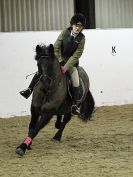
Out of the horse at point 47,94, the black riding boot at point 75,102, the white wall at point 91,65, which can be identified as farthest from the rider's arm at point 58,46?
the white wall at point 91,65

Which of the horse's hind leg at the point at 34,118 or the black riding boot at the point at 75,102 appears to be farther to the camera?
the black riding boot at the point at 75,102

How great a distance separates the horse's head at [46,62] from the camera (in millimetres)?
6822

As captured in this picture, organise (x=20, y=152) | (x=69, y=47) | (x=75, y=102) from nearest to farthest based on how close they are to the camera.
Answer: (x=20, y=152) → (x=69, y=47) → (x=75, y=102)

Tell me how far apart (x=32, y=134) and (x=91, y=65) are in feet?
18.7

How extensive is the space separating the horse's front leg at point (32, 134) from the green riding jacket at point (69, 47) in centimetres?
85

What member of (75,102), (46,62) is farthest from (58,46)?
(75,102)

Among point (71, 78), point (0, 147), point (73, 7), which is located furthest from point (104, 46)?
point (0, 147)

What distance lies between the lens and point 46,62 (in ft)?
22.5

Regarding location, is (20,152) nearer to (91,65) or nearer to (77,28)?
(77,28)

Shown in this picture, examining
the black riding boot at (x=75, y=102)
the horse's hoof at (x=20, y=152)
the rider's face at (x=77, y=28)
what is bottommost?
the horse's hoof at (x=20, y=152)

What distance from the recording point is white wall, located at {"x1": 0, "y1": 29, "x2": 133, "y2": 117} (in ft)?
35.8

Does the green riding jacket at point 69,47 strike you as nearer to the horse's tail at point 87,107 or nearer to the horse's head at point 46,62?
the horse's head at point 46,62

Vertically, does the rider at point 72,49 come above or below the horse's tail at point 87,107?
above

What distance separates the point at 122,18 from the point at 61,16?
2.31 metres
